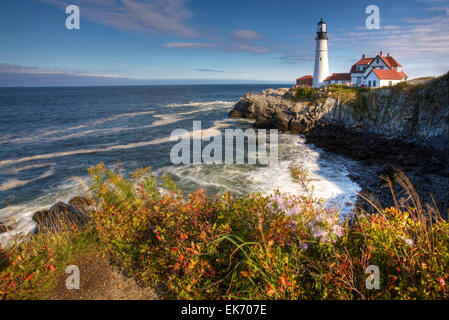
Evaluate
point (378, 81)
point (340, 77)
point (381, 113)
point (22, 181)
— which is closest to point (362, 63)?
point (340, 77)

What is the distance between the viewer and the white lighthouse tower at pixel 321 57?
169ft

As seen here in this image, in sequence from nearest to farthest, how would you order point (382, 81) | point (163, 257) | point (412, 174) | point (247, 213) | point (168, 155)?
1. point (163, 257)
2. point (247, 213)
3. point (412, 174)
4. point (168, 155)
5. point (382, 81)

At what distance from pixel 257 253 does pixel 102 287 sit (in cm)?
285

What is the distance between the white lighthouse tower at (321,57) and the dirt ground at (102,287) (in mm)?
59076

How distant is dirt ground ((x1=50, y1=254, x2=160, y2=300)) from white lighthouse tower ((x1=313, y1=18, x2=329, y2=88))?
5908 centimetres

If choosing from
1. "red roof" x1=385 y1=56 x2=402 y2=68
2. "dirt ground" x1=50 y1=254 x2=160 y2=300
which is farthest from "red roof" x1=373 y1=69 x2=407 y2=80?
"dirt ground" x1=50 y1=254 x2=160 y2=300

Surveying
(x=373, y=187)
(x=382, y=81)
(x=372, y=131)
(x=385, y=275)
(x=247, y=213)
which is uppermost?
(x=382, y=81)

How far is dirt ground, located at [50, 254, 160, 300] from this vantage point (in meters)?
3.82

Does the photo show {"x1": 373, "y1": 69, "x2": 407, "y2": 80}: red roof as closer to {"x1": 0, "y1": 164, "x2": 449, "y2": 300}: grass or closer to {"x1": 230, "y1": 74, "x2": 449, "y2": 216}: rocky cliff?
{"x1": 230, "y1": 74, "x2": 449, "y2": 216}: rocky cliff

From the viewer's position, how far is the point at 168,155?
76.0ft

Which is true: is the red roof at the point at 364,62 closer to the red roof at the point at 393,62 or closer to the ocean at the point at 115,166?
the red roof at the point at 393,62

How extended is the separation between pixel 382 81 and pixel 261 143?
31882mm
